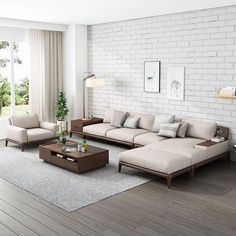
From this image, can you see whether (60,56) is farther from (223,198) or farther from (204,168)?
(223,198)

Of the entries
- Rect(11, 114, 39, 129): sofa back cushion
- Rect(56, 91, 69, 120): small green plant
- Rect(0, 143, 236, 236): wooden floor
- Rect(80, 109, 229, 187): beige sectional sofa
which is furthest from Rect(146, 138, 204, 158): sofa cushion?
Rect(56, 91, 69, 120): small green plant

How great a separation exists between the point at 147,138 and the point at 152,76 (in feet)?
5.07

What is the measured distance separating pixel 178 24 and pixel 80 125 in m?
3.06

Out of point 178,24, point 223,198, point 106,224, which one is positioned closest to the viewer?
point 106,224

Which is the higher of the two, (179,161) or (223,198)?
(179,161)

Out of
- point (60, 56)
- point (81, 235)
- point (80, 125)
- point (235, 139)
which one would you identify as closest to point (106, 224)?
point (81, 235)

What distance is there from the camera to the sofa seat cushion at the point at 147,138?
6.19 m

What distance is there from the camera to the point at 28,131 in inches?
277

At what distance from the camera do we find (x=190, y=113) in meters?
6.61

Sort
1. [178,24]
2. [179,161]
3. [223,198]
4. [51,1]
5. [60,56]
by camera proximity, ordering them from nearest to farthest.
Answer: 1. [223,198]
2. [179,161]
3. [51,1]
4. [178,24]
5. [60,56]

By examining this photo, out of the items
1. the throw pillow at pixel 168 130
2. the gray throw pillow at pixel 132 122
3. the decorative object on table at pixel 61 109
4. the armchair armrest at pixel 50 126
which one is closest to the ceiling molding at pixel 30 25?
the decorative object on table at pixel 61 109

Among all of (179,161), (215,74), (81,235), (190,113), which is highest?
(215,74)

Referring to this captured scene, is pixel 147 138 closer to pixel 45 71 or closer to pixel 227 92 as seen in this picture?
pixel 227 92

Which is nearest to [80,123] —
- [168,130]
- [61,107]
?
[61,107]
